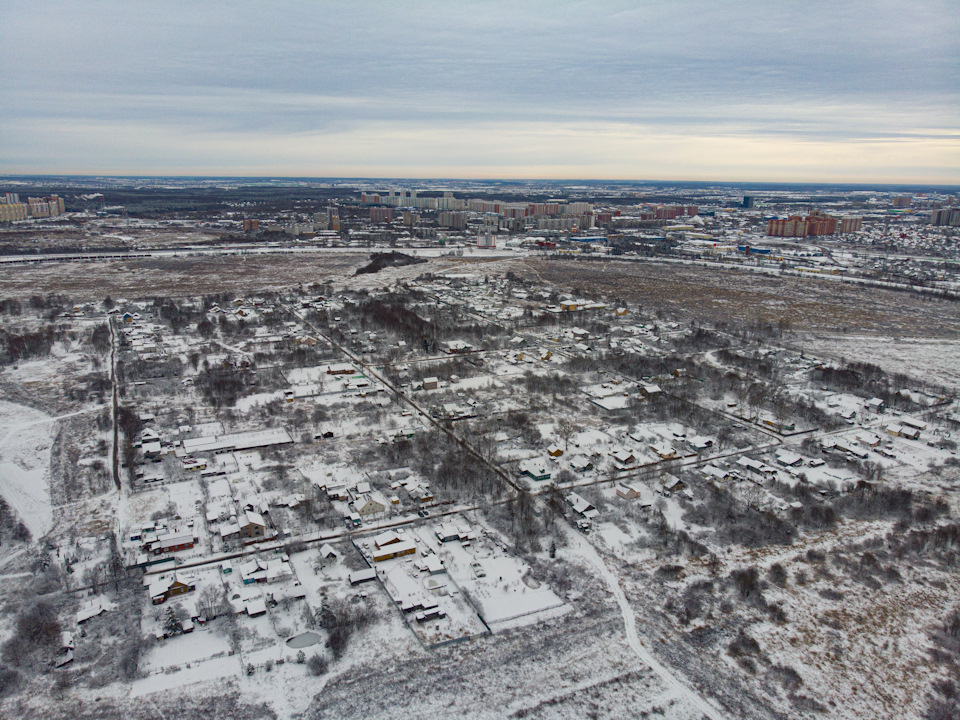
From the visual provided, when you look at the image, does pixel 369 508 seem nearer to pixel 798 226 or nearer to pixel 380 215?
pixel 798 226

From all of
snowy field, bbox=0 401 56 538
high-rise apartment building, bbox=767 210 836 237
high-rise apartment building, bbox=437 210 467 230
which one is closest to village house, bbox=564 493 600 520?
snowy field, bbox=0 401 56 538

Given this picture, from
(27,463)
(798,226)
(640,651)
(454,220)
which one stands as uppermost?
(454,220)

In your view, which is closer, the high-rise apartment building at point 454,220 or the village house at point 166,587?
the village house at point 166,587

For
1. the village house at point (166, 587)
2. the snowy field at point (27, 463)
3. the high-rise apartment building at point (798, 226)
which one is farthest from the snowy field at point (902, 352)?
the high-rise apartment building at point (798, 226)

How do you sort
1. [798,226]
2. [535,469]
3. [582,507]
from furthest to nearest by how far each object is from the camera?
[798,226] < [535,469] < [582,507]

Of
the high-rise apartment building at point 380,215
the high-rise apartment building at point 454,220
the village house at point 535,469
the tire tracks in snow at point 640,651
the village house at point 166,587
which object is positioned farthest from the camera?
the high-rise apartment building at point 380,215

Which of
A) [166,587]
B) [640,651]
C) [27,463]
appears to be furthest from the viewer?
[27,463]

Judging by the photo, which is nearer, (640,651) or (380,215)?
(640,651)

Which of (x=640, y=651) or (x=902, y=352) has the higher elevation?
(x=902, y=352)

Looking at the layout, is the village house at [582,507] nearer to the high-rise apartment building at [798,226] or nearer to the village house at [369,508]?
the village house at [369,508]

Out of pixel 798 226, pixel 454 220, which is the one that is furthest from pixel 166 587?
pixel 798 226

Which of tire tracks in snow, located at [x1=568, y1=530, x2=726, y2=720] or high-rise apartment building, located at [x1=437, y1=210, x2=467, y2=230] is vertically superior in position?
high-rise apartment building, located at [x1=437, y1=210, x2=467, y2=230]

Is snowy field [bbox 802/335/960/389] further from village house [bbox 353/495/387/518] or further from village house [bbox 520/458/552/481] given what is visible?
village house [bbox 353/495/387/518]
